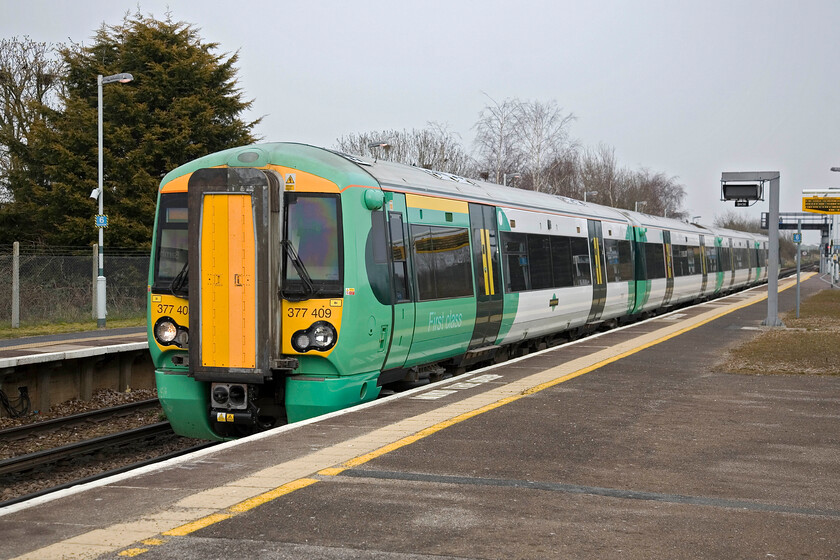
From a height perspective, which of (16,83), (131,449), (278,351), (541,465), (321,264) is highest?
(16,83)

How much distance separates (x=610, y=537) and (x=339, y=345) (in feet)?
14.7

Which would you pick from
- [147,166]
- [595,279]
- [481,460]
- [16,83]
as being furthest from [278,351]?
[16,83]

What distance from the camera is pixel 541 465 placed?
729 centimetres

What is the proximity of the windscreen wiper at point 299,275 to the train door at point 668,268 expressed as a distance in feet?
64.7

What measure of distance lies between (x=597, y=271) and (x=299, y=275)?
39.3 ft

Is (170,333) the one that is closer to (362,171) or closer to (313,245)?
(313,245)

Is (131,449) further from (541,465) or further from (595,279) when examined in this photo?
(595,279)

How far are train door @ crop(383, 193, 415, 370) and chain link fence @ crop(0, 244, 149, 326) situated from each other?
1516 centimetres

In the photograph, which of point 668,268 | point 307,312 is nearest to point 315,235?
point 307,312

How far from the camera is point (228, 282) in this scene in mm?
9328

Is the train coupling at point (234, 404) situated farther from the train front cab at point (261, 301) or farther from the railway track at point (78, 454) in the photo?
the railway track at point (78, 454)

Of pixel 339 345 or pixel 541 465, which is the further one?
pixel 339 345

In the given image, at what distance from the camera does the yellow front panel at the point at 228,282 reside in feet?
30.4

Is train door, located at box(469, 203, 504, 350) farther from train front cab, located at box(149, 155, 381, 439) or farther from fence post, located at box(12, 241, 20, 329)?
fence post, located at box(12, 241, 20, 329)
